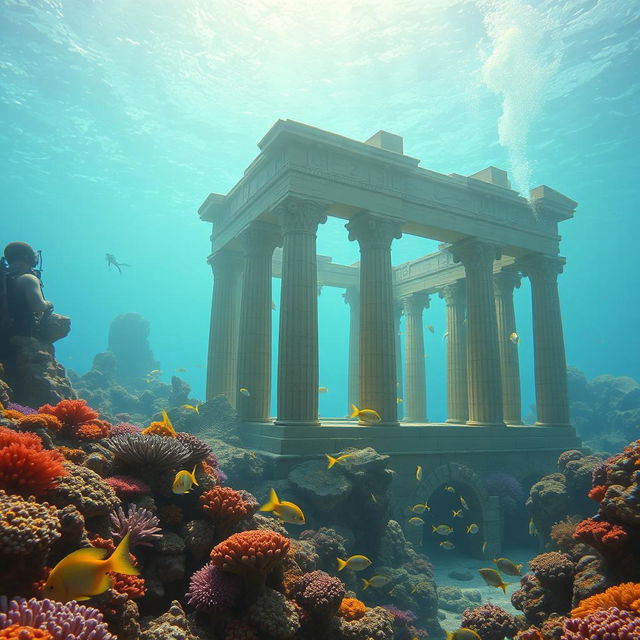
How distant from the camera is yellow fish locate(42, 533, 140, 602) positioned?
294 cm

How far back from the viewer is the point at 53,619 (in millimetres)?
2646

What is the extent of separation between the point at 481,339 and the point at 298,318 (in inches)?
394

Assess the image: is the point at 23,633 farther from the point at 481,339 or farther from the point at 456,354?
the point at 456,354

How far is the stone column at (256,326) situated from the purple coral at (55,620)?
15.4 meters

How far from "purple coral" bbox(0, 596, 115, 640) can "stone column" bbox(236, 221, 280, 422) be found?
50.5ft

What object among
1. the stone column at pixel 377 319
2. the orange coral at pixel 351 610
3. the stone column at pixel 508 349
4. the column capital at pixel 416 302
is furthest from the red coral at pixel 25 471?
the column capital at pixel 416 302

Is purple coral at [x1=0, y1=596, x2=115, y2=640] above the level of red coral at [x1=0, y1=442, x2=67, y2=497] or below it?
below

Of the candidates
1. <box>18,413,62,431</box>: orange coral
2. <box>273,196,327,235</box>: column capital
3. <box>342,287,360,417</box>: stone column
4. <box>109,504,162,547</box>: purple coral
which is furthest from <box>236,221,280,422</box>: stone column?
<box>109,504,162,547</box>: purple coral

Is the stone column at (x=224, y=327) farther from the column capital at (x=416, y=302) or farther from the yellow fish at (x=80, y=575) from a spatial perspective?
the yellow fish at (x=80, y=575)

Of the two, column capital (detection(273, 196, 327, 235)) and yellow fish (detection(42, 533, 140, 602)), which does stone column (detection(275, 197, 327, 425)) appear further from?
yellow fish (detection(42, 533, 140, 602))

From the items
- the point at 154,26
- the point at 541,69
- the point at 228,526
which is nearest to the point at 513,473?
the point at 228,526

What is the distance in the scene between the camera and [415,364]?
30219 millimetres

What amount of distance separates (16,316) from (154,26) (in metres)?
36.5

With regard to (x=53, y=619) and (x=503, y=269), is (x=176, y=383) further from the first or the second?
(x=53, y=619)
